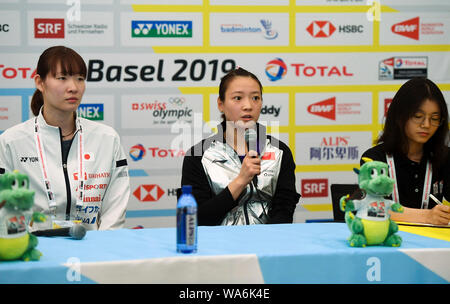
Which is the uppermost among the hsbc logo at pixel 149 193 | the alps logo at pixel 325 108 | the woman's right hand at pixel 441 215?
the alps logo at pixel 325 108

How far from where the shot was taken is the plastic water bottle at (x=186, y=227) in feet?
5.09

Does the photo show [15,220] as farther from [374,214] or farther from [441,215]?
[441,215]

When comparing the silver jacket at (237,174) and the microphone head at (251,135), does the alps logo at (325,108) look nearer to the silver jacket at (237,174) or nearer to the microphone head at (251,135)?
the silver jacket at (237,174)

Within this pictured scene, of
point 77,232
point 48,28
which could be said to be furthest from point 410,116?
point 48,28

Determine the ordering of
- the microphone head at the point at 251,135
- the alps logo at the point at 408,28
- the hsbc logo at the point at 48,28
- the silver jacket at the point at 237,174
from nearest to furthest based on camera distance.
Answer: the microphone head at the point at 251,135
the silver jacket at the point at 237,174
the hsbc logo at the point at 48,28
the alps logo at the point at 408,28

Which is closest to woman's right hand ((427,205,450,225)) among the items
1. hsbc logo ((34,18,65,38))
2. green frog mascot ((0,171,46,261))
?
green frog mascot ((0,171,46,261))

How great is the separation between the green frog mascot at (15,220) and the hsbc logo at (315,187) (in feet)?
8.29

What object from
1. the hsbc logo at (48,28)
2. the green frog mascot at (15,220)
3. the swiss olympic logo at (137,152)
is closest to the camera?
the green frog mascot at (15,220)

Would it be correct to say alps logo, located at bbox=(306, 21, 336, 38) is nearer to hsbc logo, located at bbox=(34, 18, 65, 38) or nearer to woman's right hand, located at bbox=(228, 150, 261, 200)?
hsbc logo, located at bbox=(34, 18, 65, 38)

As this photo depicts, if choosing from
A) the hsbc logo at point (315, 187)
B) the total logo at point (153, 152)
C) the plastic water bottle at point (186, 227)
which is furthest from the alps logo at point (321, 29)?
the plastic water bottle at point (186, 227)

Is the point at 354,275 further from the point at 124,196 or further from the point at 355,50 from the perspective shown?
the point at 355,50

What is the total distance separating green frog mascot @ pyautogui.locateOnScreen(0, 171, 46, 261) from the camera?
1.43m

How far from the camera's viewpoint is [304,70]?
373cm

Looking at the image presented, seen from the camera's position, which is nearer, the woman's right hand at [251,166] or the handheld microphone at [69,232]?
the handheld microphone at [69,232]
